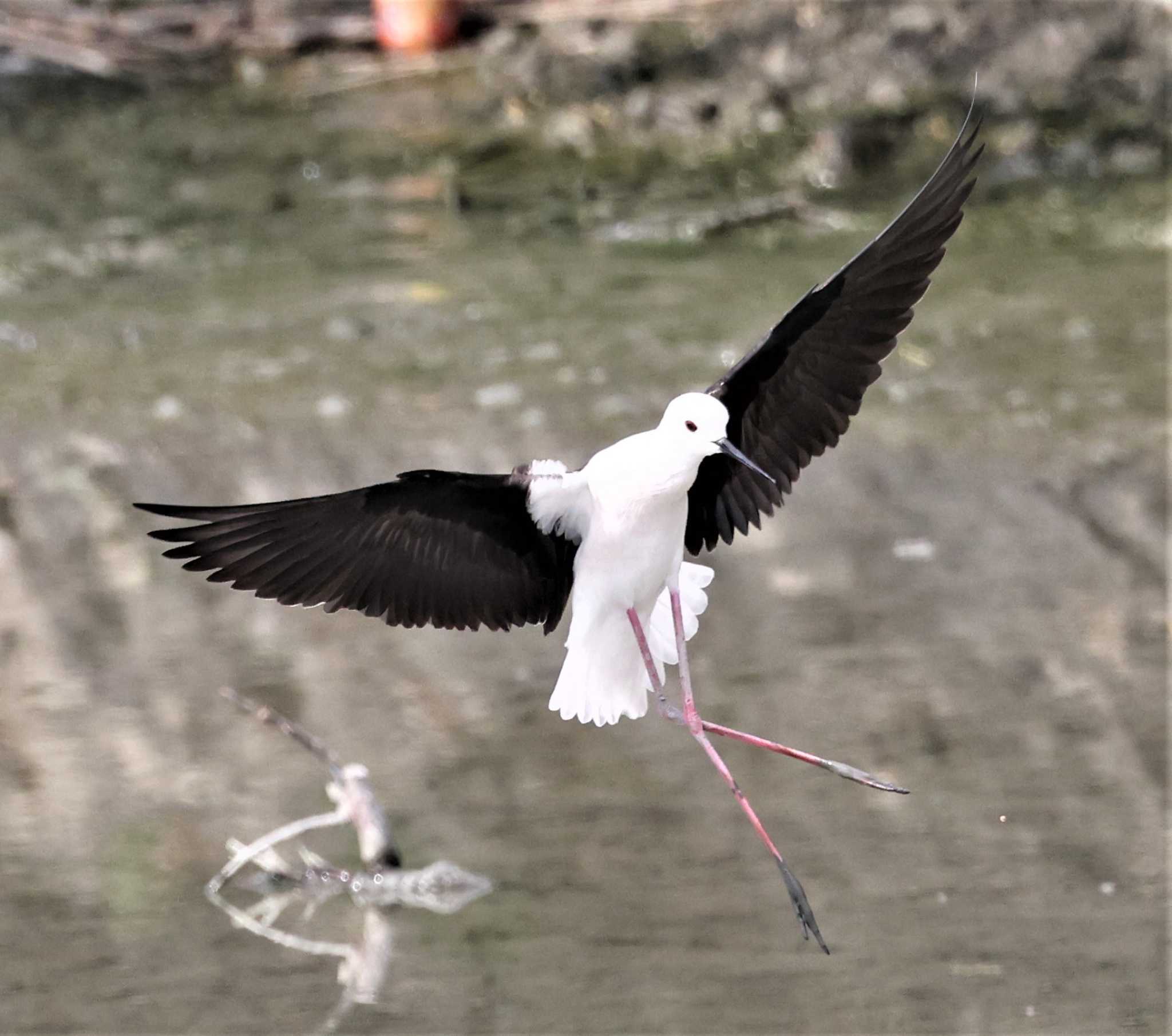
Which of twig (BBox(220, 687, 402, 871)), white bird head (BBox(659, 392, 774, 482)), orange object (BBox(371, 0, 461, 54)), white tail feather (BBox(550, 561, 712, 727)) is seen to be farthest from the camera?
orange object (BBox(371, 0, 461, 54))

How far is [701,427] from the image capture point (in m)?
3.16

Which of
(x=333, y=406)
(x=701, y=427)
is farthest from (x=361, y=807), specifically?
(x=701, y=427)

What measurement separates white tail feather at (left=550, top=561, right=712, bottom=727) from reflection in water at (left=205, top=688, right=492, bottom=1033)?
2296mm

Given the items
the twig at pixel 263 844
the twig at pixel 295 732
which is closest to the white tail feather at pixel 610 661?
the twig at pixel 295 732

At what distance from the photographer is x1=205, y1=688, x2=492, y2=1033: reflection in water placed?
19.6ft

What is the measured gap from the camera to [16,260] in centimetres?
1023

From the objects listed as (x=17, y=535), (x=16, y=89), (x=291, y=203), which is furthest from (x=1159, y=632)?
(x=16, y=89)

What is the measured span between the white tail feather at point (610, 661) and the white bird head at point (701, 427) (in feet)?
1.25

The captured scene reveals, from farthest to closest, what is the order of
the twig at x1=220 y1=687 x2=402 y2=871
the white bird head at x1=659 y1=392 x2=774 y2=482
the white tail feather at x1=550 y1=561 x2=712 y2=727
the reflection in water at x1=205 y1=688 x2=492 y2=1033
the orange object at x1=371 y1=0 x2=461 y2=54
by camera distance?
the orange object at x1=371 y1=0 x2=461 y2=54, the reflection in water at x1=205 y1=688 x2=492 y2=1033, the twig at x1=220 y1=687 x2=402 y2=871, the white tail feather at x1=550 y1=561 x2=712 y2=727, the white bird head at x1=659 y1=392 x2=774 y2=482

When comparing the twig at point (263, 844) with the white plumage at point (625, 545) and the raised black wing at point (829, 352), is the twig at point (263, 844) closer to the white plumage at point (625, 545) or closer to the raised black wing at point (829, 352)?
the white plumage at point (625, 545)

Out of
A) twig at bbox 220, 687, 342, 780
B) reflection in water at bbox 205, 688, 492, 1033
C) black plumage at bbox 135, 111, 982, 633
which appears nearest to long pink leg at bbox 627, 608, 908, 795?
black plumage at bbox 135, 111, 982, 633

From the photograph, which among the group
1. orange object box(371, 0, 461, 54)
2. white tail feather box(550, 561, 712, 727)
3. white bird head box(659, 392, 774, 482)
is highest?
orange object box(371, 0, 461, 54)

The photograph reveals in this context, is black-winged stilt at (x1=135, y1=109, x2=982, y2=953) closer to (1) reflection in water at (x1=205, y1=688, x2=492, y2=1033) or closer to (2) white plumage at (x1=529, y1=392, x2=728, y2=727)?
(2) white plumage at (x1=529, y1=392, x2=728, y2=727)

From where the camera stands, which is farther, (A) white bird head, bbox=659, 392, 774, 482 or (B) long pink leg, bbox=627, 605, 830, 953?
(B) long pink leg, bbox=627, 605, 830, 953
